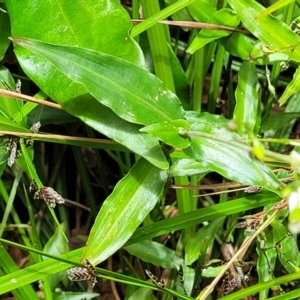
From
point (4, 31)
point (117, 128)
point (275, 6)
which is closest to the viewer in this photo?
point (275, 6)

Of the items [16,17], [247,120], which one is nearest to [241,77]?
[247,120]

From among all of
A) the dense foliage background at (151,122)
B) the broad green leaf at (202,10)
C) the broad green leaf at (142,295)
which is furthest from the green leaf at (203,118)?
the broad green leaf at (142,295)

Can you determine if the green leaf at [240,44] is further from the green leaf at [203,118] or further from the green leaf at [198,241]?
the green leaf at [198,241]

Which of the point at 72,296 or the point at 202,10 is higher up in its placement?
the point at 202,10

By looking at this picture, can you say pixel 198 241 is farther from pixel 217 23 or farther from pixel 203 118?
pixel 217 23

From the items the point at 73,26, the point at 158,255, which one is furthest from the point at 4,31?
the point at 158,255

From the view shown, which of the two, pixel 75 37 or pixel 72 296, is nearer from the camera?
pixel 75 37

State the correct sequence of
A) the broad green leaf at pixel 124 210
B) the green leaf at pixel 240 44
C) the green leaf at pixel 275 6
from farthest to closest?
the green leaf at pixel 240 44 < the broad green leaf at pixel 124 210 < the green leaf at pixel 275 6
